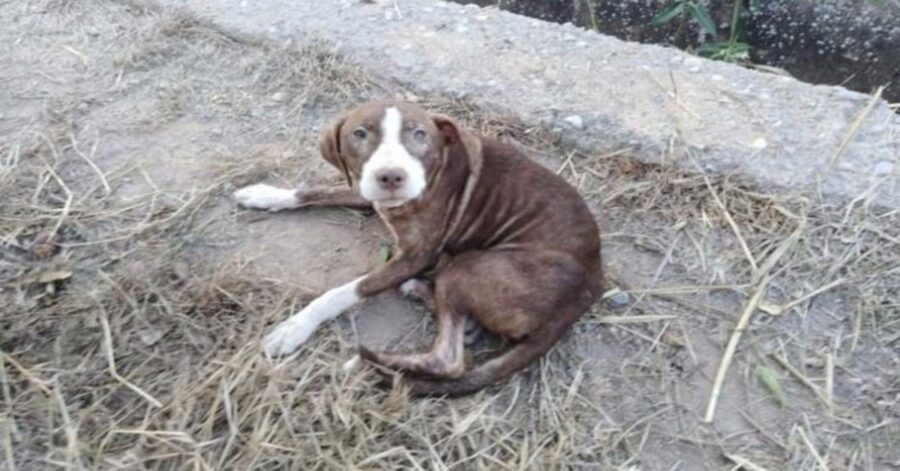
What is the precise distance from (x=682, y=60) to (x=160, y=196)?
271 cm

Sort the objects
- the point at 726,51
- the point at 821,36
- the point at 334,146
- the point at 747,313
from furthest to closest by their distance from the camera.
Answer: the point at 821,36
the point at 726,51
the point at 747,313
the point at 334,146

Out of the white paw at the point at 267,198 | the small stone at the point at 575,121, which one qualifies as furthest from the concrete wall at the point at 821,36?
the white paw at the point at 267,198

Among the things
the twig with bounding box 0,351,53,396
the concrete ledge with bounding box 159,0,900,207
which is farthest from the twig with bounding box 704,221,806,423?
the twig with bounding box 0,351,53,396

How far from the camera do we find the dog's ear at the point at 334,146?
3.37 m

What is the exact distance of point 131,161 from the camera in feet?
13.7

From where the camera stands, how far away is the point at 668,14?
5605mm

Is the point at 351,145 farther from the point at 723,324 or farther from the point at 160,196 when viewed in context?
the point at 723,324

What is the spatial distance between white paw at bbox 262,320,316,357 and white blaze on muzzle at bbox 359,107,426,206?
0.55 meters

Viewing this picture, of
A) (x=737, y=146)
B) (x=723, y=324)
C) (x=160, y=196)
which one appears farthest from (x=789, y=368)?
(x=160, y=196)

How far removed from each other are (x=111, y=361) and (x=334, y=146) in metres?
1.11

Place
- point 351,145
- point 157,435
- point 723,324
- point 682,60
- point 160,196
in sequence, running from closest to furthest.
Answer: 1. point 157,435
2. point 351,145
3. point 723,324
4. point 160,196
5. point 682,60

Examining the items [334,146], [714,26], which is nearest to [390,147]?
[334,146]

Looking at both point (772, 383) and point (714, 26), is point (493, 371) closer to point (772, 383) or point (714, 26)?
point (772, 383)

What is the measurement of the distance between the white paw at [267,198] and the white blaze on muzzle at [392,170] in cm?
73
